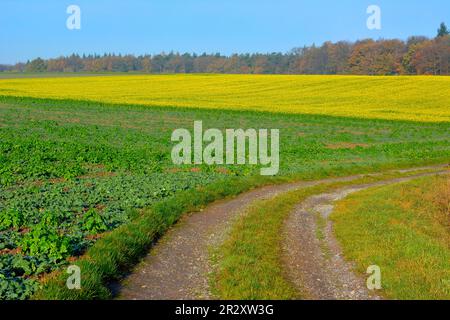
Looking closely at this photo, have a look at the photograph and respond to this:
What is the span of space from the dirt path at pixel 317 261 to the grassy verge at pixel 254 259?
0.80ft

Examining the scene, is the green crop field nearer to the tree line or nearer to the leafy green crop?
the leafy green crop

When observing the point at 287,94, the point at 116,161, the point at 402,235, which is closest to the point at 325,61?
the point at 287,94

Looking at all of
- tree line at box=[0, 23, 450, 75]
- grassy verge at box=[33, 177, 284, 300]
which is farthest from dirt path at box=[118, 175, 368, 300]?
tree line at box=[0, 23, 450, 75]

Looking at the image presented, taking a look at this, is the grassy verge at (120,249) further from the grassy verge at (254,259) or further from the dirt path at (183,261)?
the grassy verge at (254,259)

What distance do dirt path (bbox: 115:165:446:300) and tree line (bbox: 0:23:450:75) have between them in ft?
381

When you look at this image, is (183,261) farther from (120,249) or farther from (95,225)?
(95,225)

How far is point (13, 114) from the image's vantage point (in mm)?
49562

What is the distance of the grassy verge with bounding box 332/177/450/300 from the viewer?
9.92m

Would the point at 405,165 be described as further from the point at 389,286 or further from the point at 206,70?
the point at 206,70

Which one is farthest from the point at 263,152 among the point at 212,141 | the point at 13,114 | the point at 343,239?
the point at 13,114

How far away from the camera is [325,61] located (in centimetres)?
15125

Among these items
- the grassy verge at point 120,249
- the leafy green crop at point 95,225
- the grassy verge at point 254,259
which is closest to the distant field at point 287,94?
the grassy verge at point 120,249

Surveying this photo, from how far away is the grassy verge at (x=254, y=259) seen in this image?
30.7 ft
